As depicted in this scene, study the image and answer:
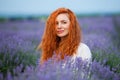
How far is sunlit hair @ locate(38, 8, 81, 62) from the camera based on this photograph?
291 centimetres

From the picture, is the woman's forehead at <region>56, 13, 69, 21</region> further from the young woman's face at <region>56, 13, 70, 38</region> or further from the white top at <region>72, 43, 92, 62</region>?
the white top at <region>72, 43, 92, 62</region>

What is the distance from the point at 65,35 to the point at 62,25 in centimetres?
9

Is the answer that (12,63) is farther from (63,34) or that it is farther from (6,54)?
(63,34)

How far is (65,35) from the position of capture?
296 centimetres

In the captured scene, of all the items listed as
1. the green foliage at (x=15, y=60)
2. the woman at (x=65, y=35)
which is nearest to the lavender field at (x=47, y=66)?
the green foliage at (x=15, y=60)

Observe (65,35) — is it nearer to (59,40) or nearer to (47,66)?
(59,40)

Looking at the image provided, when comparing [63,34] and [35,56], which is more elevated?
[63,34]

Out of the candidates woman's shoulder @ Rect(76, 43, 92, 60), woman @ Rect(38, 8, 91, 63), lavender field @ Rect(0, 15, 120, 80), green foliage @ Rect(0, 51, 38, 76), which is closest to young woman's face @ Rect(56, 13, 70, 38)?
woman @ Rect(38, 8, 91, 63)

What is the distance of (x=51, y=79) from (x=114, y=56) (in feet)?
4.89

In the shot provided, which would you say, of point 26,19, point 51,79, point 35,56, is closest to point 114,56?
point 35,56

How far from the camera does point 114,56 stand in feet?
11.6

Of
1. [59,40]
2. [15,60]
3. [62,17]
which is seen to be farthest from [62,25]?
[15,60]

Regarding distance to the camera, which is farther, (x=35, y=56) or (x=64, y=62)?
(x=35, y=56)

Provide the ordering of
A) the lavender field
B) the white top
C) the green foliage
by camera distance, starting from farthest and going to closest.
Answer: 1. the green foliage
2. the white top
3. the lavender field
